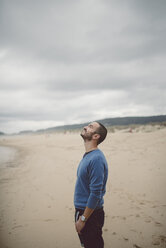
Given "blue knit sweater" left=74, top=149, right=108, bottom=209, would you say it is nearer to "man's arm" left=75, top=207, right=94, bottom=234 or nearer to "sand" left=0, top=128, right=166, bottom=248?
"man's arm" left=75, top=207, right=94, bottom=234

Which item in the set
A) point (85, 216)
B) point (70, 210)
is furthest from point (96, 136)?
point (70, 210)

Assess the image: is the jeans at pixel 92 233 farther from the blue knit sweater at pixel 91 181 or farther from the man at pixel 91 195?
the blue knit sweater at pixel 91 181

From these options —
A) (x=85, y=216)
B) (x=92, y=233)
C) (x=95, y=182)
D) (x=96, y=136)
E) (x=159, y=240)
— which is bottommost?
(x=159, y=240)

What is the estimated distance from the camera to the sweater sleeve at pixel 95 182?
195 centimetres

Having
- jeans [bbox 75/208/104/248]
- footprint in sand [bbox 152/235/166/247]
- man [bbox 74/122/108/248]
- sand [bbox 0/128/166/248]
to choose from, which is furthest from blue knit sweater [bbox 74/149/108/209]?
footprint in sand [bbox 152/235/166/247]

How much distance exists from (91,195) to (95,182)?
17 centimetres

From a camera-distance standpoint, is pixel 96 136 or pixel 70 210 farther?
pixel 70 210

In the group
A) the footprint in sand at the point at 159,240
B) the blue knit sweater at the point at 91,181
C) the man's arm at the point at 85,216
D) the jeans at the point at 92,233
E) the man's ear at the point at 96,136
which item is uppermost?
the man's ear at the point at 96,136

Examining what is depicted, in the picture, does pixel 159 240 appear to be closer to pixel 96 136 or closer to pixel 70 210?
pixel 70 210

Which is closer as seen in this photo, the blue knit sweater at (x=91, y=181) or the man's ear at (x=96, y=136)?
the blue knit sweater at (x=91, y=181)

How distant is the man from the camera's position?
1.96 m

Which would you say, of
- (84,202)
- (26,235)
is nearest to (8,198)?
(26,235)

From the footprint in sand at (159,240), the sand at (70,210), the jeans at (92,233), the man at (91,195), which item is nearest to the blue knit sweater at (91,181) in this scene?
the man at (91,195)

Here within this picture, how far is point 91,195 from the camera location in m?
1.95
